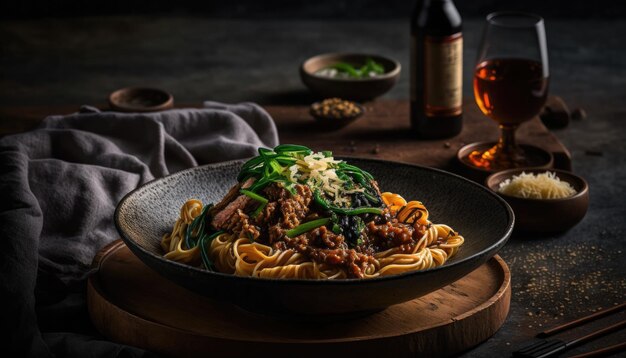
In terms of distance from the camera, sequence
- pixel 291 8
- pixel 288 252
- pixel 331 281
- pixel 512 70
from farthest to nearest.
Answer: pixel 291 8, pixel 512 70, pixel 288 252, pixel 331 281

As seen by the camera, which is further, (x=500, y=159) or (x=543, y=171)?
(x=500, y=159)

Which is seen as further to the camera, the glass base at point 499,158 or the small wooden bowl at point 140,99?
the small wooden bowl at point 140,99

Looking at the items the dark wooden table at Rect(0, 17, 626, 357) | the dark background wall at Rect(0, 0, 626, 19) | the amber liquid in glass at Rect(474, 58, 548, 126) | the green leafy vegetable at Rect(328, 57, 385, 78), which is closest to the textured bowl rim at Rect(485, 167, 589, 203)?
the dark wooden table at Rect(0, 17, 626, 357)

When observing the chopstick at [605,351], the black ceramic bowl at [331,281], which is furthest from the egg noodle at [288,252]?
the chopstick at [605,351]

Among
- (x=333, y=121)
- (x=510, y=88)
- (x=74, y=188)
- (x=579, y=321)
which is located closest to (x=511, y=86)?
(x=510, y=88)

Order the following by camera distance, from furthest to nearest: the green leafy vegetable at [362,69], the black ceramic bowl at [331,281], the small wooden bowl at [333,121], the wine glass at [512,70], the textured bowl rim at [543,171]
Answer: the green leafy vegetable at [362,69]
the small wooden bowl at [333,121]
the wine glass at [512,70]
the textured bowl rim at [543,171]
the black ceramic bowl at [331,281]

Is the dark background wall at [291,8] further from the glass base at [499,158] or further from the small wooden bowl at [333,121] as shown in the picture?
the glass base at [499,158]

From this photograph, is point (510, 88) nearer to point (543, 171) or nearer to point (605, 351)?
point (543, 171)
